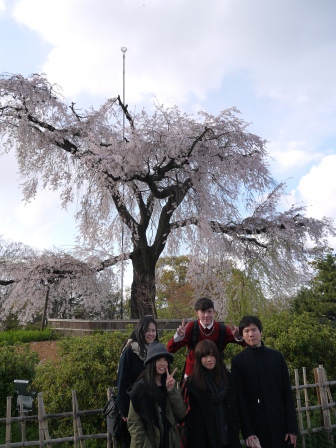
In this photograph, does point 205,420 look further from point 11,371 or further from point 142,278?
point 142,278

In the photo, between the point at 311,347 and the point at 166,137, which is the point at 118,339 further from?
the point at 166,137

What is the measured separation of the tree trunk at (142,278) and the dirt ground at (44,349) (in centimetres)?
264

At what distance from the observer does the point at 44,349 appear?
13.6 metres

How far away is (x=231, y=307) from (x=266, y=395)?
9185 mm

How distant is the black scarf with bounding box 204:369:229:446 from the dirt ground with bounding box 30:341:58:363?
9.49m

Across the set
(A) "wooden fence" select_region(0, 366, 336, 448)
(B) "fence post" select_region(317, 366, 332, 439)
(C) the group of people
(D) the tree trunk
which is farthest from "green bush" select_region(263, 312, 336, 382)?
(D) the tree trunk

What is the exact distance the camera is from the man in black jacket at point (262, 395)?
12.2ft

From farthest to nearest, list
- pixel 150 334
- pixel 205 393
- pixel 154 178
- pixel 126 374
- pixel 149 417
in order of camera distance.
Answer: pixel 154 178 → pixel 150 334 → pixel 126 374 → pixel 205 393 → pixel 149 417

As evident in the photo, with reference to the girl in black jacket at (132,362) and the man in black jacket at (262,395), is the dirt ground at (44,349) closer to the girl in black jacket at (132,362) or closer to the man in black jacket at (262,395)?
the girl in black jacket at (132,362)

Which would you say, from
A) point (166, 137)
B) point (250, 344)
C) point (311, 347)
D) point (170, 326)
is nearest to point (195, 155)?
point (166, 137)

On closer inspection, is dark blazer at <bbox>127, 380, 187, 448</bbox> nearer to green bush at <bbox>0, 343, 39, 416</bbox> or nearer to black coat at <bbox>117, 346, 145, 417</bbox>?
black coat at <bbox>117, 346, 145, 417</bbox>

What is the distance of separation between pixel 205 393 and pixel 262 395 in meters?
0.55

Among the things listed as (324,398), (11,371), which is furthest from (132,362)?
(11,371)

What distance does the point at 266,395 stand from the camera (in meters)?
3.79
